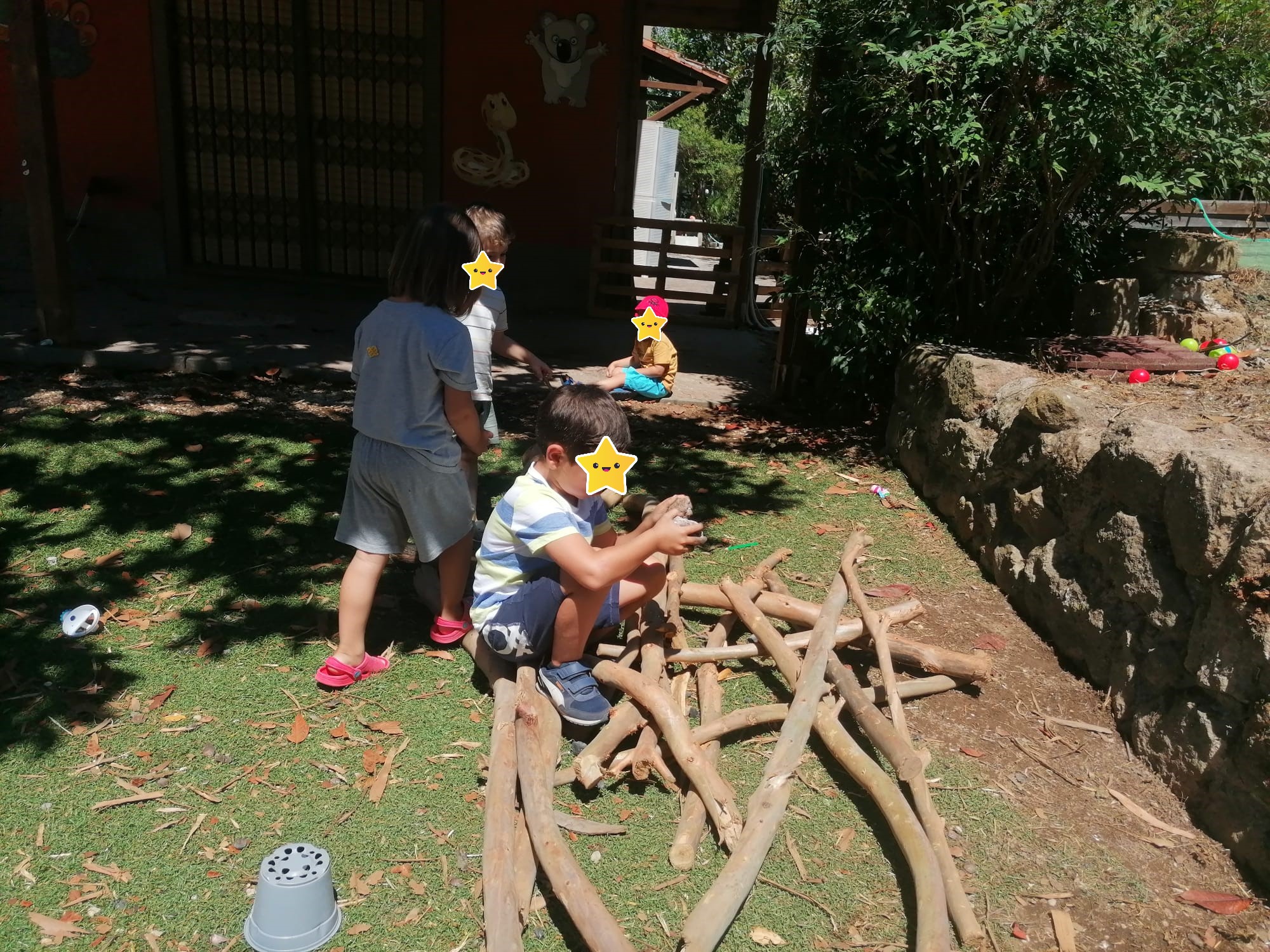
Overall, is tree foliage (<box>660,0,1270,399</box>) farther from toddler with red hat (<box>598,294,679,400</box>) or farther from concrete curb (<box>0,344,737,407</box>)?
concrete curb (<box>0,344,737,407</box>)

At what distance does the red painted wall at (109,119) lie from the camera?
10.3 metres

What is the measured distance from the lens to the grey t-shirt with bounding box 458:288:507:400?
4.39m

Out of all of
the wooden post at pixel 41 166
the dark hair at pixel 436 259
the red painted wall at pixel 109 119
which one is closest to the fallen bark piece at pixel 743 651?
the dark hair at pixel 436 259

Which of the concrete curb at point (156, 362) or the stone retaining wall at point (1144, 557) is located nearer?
the stone retaining wall at point (1144, 557)

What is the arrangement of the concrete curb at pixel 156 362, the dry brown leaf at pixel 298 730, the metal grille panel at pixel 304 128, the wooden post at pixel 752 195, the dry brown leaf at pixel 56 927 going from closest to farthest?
the dry brown leaf at pixel 56 927 < the dry brown leaf at pixel 298 730 < the concrete curb at pixel 156 362 < the wooden post at pixel 752 195 < the metal grille panel at pixel 304 128

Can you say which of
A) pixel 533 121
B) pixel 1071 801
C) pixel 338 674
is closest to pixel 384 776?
pixel 338 674

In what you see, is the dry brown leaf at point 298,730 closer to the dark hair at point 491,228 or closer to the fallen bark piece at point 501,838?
the fallen bark piece at point 501,838

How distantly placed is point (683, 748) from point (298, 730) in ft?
4.17

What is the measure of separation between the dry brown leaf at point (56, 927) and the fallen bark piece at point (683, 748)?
1592mm

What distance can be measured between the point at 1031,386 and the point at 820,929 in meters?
3.31

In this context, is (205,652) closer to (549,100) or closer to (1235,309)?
(1235,309)

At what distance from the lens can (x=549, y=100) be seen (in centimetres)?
1043

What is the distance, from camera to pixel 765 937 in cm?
274

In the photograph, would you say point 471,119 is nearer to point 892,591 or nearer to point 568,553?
point 892,591
